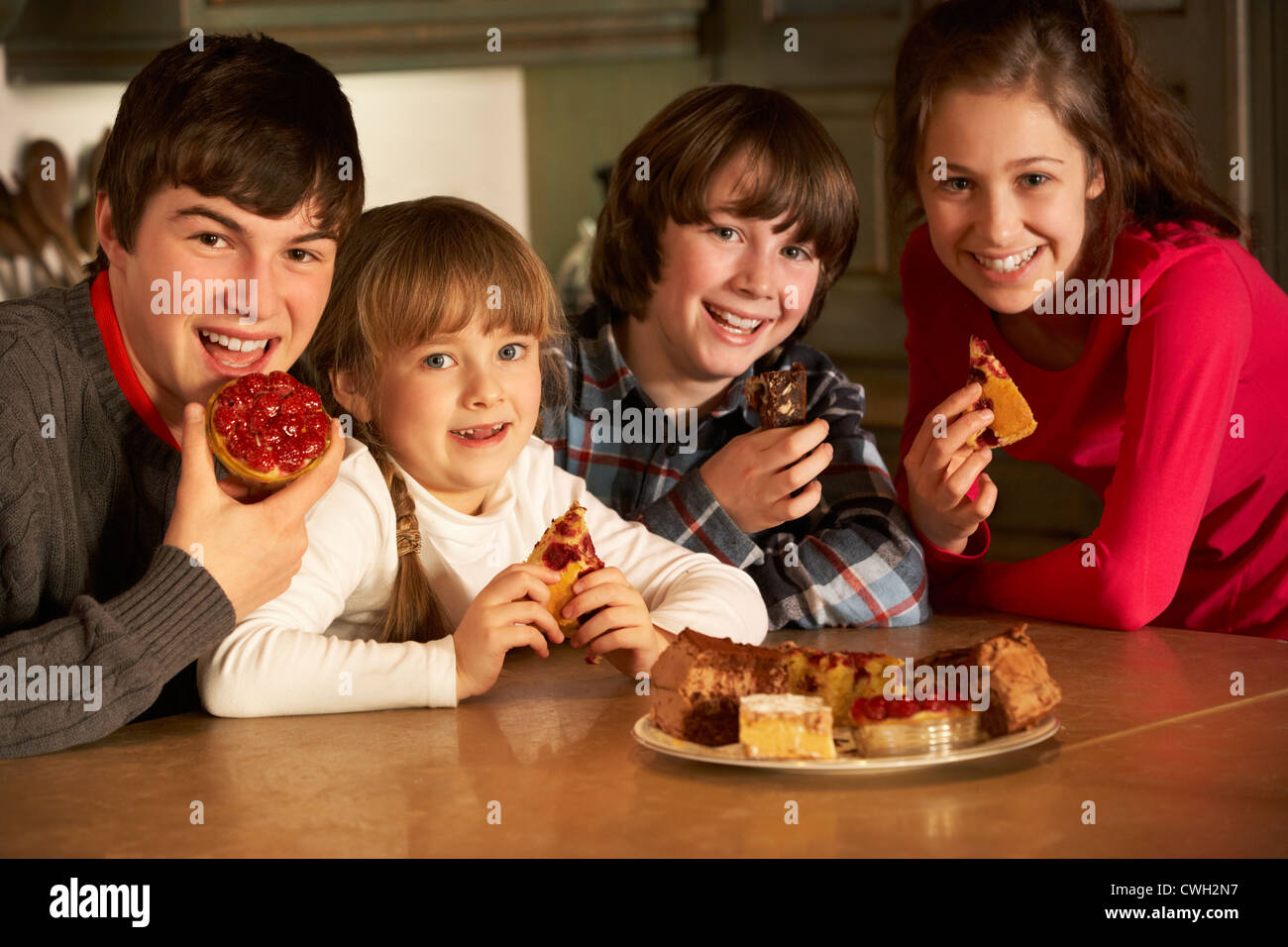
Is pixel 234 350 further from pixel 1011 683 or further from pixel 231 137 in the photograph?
pixel 1011 683

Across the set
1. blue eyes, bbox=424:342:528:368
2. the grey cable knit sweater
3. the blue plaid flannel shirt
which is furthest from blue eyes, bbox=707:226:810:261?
the grey cable knit sweater

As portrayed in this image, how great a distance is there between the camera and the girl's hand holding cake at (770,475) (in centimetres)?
158

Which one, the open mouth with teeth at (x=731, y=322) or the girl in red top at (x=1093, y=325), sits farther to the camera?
the open mouth with teeth at (x=731, y=322)

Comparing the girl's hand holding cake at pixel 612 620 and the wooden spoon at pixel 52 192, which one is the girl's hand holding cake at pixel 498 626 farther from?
the wooden spoon at pixel 52 192

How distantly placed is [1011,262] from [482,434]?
2.26 feet

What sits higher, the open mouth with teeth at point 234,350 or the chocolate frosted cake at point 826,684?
the open mouth with teeth at point 234,350

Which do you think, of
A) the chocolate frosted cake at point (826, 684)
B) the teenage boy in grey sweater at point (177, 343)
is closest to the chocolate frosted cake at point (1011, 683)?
the chocolate frosted cake at point (826, 684)

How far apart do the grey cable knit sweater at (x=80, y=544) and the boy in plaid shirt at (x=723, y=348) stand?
0.57 m

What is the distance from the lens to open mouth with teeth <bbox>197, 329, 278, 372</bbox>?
1.33m

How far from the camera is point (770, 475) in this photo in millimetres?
1591

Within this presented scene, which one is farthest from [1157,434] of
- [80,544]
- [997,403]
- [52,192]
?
[52,192]

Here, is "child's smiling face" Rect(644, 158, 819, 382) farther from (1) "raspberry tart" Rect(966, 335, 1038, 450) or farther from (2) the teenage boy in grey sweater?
(2) the teenage boy in grey sweater

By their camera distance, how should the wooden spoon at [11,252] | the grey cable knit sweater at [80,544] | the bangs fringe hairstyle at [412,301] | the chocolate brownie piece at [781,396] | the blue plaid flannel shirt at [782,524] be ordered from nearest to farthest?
the grey cable knit sweater at [80,544] < the bangs fringe hairstyle at [412,301] < the blue plaid flannel shirt at [782,524] < the chocolate brownie piece at [781,396] < the wooden spoon at [11,252]
